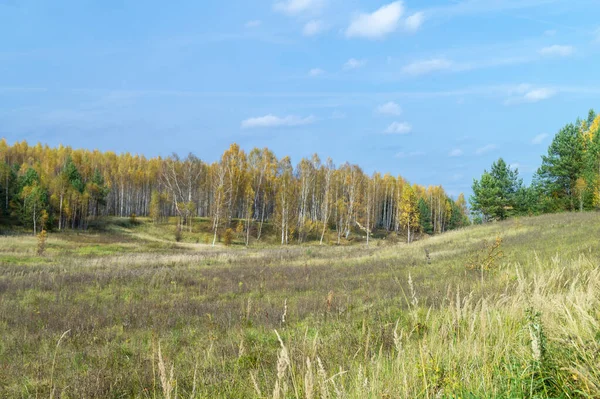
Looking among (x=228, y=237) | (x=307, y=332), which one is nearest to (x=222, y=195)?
(x=228, y=237)

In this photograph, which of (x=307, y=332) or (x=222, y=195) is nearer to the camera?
(x=307, y=332)

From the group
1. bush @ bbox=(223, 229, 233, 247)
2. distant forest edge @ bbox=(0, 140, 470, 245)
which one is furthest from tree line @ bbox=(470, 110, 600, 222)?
bush @ bbox=(223, 229, 233, 247)

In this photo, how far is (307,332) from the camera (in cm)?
580

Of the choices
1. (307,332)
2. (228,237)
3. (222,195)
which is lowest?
(228,237)

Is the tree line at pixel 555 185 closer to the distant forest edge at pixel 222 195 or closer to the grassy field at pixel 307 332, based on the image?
the distant forest edge at pixel 222 195

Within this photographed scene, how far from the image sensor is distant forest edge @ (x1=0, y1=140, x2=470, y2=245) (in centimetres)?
5778

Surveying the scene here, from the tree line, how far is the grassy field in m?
33.9

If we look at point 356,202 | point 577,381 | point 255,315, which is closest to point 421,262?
point 255,315

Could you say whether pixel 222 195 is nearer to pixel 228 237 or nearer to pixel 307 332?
pixel 228 237

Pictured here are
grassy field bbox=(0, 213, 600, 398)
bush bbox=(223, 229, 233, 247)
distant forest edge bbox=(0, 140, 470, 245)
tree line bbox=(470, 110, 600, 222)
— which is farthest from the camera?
distant forest edge bbox=(0, 140, 470, 245)

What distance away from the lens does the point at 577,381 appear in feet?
8.75

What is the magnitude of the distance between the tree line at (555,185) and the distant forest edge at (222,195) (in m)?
13.2

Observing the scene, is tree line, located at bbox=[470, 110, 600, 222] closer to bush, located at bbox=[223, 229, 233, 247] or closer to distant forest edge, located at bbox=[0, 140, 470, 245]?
distant forest edge, located at bbox=[0, 140, 470, 245]

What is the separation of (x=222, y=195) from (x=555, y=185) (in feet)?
128
